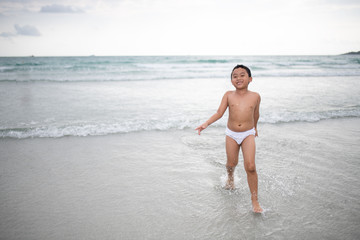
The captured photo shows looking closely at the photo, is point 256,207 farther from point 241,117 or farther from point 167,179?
point 167,179

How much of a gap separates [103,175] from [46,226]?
45.1 inches

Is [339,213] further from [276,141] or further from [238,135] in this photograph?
[276,141]

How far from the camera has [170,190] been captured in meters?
3.18

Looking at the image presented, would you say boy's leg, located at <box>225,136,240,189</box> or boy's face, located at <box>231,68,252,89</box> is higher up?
boy's face, located at <box>231,68,252,89</box>

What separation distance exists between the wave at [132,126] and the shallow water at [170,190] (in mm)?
337

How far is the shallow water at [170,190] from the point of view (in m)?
2.45

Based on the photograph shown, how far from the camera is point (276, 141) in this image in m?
4.99

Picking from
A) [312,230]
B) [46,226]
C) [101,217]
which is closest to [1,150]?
[46,226]

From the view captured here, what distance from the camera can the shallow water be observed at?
245 centimetres

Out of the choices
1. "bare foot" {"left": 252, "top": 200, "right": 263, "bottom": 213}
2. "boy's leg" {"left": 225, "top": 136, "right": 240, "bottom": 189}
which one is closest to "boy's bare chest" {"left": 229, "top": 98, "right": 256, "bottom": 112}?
"boy's leg" {"left": 225, "top": 136, "right": 240, "bottom": 189}

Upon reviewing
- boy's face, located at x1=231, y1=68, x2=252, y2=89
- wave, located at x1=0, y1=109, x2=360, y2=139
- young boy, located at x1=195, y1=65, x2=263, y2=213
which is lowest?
wave, located at x1=0, y1=109, x2=360, y2=139

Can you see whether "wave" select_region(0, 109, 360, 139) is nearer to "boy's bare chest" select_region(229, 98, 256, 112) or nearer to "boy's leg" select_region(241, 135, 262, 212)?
"boy's bare chest" select_region(229, 98, 256, 112)

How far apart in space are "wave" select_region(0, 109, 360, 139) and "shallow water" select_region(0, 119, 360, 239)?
337 millimetres

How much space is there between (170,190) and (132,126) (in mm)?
2963
